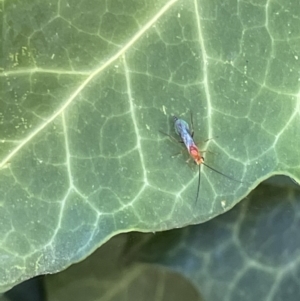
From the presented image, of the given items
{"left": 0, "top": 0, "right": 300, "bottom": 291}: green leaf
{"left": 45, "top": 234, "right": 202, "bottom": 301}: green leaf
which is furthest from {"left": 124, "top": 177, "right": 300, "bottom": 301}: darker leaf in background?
{"left": 0, "top": 0, "right": 300, "bottom": 291}: green leaf

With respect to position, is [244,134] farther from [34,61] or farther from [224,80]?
[34,61]

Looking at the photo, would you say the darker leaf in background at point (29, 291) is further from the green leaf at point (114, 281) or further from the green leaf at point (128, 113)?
the green leaf at point (128, 113)

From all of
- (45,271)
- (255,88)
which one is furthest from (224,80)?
(45,271)

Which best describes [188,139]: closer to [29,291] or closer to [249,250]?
[249,250]

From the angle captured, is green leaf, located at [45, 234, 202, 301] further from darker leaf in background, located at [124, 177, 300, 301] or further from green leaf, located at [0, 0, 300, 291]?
green leaf, located at [0, 0, 300, 291]

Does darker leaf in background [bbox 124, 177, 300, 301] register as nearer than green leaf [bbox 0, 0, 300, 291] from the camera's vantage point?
No

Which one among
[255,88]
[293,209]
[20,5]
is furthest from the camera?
[293,209]

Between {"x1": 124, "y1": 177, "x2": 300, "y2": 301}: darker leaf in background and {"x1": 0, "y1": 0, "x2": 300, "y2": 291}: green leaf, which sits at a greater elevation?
{"x1": 0, "y1": 0, "x2": 300, "y2": 291}: green leaf

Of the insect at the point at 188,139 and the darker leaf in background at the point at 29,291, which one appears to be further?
the darker leaf in background at the point at 29,291

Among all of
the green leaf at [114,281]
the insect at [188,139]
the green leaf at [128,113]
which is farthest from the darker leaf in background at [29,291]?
the insect at [188,139]
